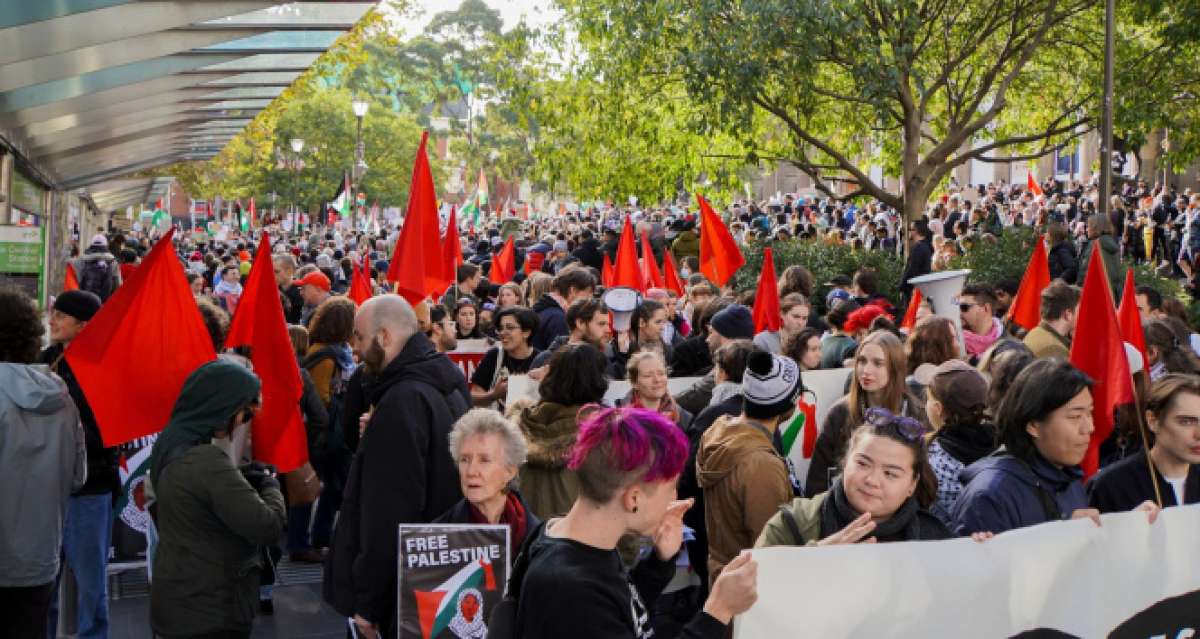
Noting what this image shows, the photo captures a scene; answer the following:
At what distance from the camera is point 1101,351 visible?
592 cm

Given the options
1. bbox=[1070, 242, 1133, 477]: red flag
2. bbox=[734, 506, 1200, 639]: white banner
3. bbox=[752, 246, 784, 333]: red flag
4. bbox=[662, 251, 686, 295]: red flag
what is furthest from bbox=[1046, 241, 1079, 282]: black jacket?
bbox=[734, 506, 1200, 639]: white banner

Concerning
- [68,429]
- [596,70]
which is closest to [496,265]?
[596,70]

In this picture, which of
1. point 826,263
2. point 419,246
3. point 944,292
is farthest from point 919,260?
point 419,246

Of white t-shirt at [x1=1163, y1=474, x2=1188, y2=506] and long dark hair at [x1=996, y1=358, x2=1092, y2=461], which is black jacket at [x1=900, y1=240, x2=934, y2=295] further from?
long dark hair at [x1=996, y1=358, x2=1092, y2=461]

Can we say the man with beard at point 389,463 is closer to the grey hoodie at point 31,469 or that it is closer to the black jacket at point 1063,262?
the grey hoodie at point 31,469

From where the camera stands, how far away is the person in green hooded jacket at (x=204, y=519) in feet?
16.9

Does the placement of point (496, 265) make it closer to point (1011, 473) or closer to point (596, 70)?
point (596, 70)

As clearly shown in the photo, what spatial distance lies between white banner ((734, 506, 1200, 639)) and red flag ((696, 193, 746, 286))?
30.9 ft

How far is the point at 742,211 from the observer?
32.1 m

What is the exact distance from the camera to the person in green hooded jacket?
5.16 meters

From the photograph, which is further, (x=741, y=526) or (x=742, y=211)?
(x=742, y=211)

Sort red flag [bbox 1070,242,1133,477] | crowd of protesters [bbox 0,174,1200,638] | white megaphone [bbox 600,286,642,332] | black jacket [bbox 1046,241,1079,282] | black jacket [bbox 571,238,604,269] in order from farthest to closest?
black jacket [bbox 571,238,604,269] → black jacket [bbox 1046,241,1079,282] → white megaphone [bbox 600,286,642,332] → red flag [bbox 1070,242,1133,477] → crowd of protesters [bbox 0,174,1200,638]

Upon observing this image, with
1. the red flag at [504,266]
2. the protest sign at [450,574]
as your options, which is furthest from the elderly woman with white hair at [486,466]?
the red flag at [504,266]

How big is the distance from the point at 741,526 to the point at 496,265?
1240 centimetres
